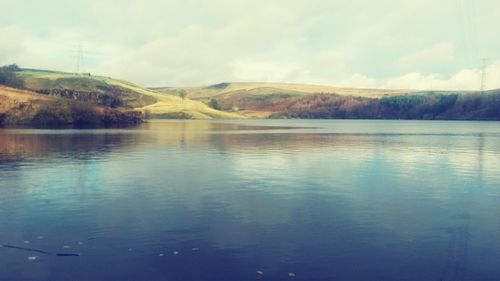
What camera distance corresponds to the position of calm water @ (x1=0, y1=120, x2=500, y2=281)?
19000 mm

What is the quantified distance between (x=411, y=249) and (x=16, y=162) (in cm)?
4536

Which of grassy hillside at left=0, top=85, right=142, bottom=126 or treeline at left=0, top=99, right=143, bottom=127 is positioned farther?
grassy hillside at left=0, top=85, right=142, bottom=126

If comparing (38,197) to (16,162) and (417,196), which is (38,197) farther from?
(417,196)

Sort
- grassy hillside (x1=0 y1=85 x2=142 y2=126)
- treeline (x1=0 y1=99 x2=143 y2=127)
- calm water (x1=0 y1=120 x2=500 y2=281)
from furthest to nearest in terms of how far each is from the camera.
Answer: grassy hillside (x1=0 y1=85 x2=142 y2=126) < treeline (x1=0 y1=99 x2=143 y2=127) < calm water (x1=0 y1=120 x2=500 y2=281)

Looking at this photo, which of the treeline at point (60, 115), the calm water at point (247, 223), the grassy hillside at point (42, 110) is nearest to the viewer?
the calm water at point (247, 223)

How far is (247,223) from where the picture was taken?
84.9ft

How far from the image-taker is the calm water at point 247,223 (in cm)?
1900

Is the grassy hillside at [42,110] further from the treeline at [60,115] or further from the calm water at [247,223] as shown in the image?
the calm water at [247,223]

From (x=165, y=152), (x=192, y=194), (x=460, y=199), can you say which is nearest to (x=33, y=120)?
(x=165, y=152)

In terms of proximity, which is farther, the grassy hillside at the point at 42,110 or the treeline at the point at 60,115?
the grassy hillside at the point at 42,110

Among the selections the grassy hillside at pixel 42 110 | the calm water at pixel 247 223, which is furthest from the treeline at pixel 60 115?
the calm water at pixel 247 223

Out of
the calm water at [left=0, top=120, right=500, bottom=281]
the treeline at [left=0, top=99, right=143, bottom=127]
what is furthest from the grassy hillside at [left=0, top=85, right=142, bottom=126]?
the calm water at [left=0, top=120, right=500, bottom=281]

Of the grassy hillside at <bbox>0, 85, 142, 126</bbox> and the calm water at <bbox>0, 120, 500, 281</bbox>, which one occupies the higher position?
the grassy hillside at <bbox>0, 85, 142, 126</bbox>

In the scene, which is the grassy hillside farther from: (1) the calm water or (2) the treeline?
(1) the calm water
